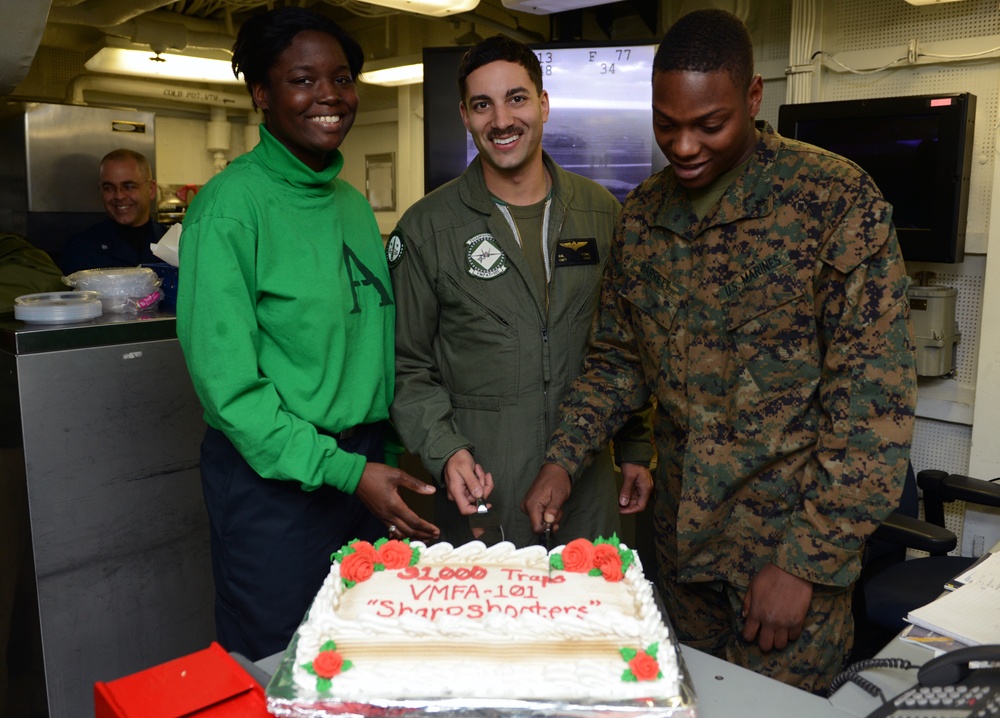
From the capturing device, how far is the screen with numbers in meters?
3.66

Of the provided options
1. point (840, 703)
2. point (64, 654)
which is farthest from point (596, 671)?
point (64, 654)

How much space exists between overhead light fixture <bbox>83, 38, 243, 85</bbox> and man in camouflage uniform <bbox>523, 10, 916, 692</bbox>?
15.1 feet

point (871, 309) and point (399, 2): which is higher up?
point (399, 2)

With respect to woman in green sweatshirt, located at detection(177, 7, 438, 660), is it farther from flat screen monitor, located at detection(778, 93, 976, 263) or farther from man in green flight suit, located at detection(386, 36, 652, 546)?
flat screen monitor, located at detection(778, 93, 976, 263)

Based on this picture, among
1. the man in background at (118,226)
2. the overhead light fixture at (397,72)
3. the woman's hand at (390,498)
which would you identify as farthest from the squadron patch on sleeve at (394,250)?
the overhead light fixture at (397,72)

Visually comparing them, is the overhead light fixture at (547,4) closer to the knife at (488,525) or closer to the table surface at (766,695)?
the knife at (488,525)

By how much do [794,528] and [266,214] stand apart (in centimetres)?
120

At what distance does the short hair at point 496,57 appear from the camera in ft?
6.52

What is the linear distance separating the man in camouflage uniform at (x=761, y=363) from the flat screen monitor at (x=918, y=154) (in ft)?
6.31

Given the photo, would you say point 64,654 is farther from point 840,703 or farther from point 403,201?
point 403,201

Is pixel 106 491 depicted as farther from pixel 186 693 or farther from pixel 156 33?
pixel 156 33

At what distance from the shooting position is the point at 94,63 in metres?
5.59

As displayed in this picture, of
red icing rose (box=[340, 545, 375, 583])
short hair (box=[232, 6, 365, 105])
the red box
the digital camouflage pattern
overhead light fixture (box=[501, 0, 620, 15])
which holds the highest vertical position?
→ overhead light fixture (box=[501, 0, 620, 15])

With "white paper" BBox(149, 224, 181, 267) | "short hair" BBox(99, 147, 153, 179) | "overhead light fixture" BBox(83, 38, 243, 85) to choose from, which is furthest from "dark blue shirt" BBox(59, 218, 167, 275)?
"white paper" BBox(149, 224, 181, 267)
